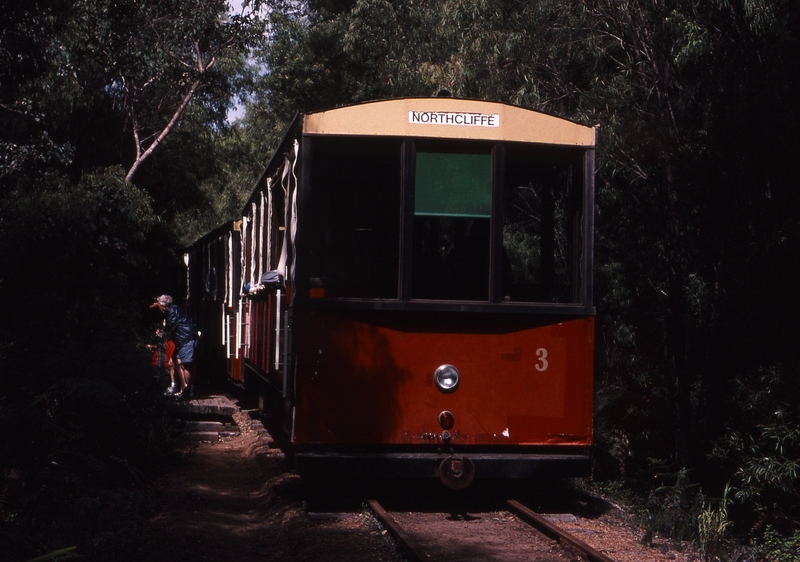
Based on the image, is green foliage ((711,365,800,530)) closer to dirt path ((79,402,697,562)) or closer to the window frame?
dirt path ((79,402,697,562))

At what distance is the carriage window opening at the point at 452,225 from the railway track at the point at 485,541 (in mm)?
1649

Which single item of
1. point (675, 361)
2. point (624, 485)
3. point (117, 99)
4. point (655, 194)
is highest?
point (117, 99)

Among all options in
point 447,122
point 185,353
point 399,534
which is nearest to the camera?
point 399,534

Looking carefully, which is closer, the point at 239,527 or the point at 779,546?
the point at 239,527

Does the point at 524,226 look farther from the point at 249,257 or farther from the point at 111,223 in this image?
the point at 111,223

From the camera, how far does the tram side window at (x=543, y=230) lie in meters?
7.46

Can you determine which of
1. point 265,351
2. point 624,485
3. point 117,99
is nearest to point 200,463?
point 265,351

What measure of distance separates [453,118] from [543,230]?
1181 millimetres

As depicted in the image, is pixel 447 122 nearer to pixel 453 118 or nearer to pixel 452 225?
pixel 453 118

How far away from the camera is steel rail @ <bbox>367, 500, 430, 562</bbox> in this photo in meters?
5.75

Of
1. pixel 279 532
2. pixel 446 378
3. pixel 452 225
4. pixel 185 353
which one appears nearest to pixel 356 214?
pixel 452 225

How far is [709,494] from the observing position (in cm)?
1209

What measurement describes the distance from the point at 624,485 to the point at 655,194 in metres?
3.86

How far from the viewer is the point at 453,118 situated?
734cm
